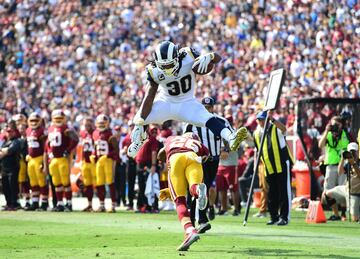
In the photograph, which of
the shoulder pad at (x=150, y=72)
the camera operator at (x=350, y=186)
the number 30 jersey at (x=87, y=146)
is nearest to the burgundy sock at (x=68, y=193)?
the number 30 jersey at (x=87, y=146)

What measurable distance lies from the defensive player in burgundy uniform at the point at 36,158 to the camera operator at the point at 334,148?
20.2 ft

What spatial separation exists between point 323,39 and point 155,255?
22.4 m

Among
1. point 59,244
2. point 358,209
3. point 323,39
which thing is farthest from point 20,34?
point 59,244

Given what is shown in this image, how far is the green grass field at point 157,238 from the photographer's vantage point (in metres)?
11.2

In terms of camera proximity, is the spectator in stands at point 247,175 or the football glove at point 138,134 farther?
the spectator in stands at point 247,175

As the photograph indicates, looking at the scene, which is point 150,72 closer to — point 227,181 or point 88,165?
point 227,181

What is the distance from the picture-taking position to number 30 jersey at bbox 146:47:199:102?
12555mm

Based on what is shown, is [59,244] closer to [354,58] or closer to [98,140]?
[98,140]

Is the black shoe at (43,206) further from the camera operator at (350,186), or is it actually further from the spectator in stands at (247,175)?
the camera operator at (350,186)

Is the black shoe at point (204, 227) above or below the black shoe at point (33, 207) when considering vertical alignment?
above

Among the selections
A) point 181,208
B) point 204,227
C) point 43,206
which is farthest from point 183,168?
point 43,206

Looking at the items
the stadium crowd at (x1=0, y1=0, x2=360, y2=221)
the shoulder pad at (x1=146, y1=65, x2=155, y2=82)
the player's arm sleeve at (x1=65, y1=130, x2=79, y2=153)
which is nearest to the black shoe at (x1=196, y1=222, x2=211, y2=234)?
the shoulder pad at (x1=146, y1=65, x2=155, y2=82)

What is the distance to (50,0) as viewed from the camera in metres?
44.8

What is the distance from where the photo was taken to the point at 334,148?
1891 cm
